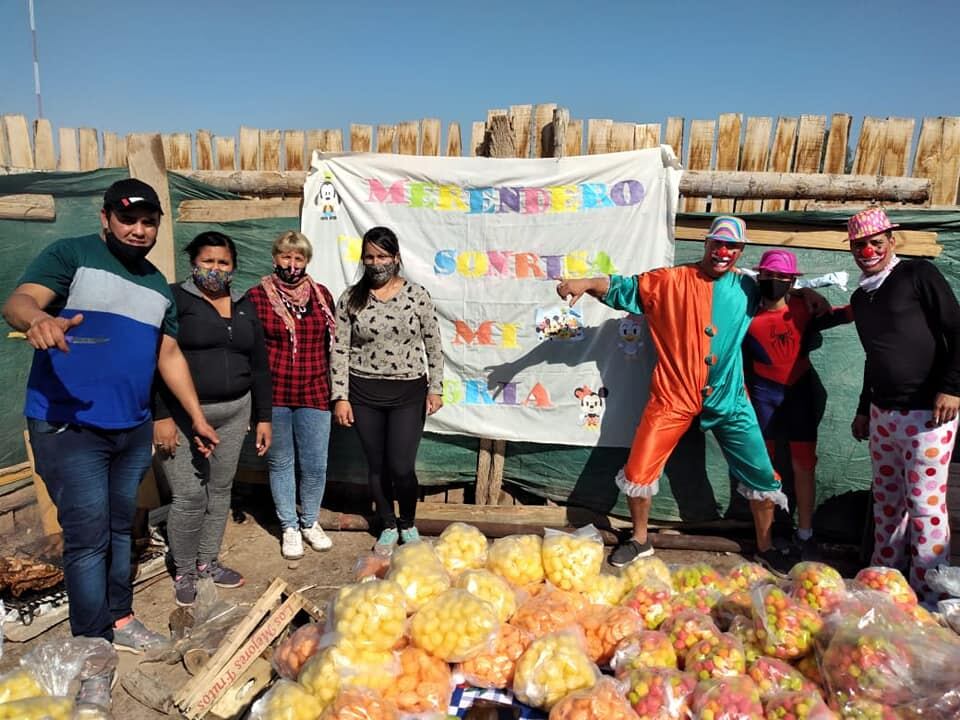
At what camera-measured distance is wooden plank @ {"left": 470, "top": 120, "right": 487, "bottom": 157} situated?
162 inches

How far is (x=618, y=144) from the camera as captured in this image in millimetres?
3922

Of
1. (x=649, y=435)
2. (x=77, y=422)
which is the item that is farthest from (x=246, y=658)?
(x=649, y=435)

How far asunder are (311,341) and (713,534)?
2939 millimetres

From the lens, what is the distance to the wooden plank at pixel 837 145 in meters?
3.74

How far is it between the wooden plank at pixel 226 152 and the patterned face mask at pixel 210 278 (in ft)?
5.98

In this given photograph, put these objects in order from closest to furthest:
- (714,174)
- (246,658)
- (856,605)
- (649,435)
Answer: (856,605)
(246,658)
(649,435)
(714,174)

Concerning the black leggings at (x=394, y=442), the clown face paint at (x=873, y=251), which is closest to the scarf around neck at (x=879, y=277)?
the clown face paint at (x=873, y=251)

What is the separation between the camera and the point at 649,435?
346 centimetres

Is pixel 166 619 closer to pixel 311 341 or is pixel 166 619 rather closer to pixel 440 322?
pixel 311 341

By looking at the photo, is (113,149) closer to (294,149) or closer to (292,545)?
(294,149)

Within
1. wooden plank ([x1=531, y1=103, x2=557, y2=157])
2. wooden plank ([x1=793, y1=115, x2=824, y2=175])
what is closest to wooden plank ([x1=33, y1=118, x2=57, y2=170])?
wooden plank ([x1=531, y1=103, x2=557, y2=157])

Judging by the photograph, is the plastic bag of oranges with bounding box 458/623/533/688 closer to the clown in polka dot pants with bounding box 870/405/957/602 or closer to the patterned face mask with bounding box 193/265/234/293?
the patterned face mask with bounding box 193/265/234/293

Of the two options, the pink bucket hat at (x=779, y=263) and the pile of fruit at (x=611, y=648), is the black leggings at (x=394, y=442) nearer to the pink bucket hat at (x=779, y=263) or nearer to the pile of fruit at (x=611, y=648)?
the pile of fruit at (x=611, y=648)

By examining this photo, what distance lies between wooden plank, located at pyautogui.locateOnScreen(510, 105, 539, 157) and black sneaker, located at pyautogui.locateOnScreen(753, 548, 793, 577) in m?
3.00
